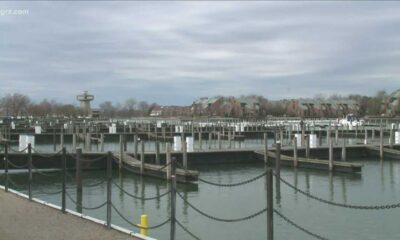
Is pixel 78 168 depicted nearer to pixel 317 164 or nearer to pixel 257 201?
pixel 257 201

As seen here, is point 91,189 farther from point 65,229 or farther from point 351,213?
point 65,229

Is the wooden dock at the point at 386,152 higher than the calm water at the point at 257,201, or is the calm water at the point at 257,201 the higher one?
the wooden dock at the point at 386,152

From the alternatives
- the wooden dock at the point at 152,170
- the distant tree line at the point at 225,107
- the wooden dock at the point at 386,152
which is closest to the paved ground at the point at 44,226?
the wooden dock at the point at 152,170

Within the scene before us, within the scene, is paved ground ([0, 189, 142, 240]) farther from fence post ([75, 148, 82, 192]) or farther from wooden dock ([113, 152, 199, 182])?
wooden dock ([113, 152, 199, 182])

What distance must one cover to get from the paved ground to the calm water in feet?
12.8

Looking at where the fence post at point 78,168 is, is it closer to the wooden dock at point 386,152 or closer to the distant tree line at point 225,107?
the wooden dock at point 386,152

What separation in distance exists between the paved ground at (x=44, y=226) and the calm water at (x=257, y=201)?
3.89m

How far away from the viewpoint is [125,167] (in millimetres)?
33000

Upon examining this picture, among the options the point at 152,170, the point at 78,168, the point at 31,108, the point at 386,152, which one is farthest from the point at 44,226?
the point at 31,108

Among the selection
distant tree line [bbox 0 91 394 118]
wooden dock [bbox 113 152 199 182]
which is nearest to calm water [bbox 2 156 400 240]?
wooden dock [bbox 113 152 199 182]

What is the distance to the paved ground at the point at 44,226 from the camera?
35.5ft

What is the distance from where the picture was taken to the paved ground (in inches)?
426

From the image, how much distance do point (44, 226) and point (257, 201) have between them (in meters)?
13.6

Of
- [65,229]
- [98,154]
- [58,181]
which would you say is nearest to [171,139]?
[98,154]
